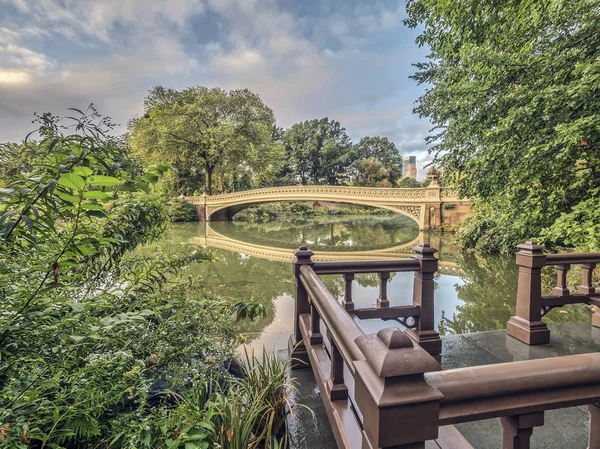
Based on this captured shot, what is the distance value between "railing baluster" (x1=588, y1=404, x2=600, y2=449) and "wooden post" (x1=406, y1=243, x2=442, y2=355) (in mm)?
1412

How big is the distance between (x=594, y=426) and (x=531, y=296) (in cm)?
193

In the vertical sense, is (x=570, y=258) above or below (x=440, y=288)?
above

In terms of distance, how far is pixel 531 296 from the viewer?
228 cm

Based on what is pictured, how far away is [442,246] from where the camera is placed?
9312mm

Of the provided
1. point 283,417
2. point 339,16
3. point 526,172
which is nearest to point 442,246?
point 526,172

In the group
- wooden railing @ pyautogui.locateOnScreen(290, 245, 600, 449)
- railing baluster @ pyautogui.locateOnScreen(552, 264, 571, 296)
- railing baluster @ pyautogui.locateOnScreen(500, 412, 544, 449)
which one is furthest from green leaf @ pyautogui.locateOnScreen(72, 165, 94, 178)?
railing baluster @ pyautogui.locateOnScreen(552, 264, 571, 296)

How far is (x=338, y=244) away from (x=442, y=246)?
340 cm

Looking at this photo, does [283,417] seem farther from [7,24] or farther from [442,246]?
[442,246]

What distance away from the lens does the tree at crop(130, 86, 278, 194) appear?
55.5 ft

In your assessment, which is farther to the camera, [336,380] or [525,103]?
[525,103]

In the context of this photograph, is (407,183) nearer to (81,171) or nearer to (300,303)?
(300,303)

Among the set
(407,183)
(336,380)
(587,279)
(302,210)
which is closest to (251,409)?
(336,380)

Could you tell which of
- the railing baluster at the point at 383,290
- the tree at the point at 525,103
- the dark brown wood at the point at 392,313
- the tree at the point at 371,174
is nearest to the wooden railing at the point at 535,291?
the dark brown wood at the point at 392,313

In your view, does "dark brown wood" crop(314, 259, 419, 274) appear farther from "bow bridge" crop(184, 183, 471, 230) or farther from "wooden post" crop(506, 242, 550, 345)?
"bow bridge" crop(184, 183, 471, 230)
